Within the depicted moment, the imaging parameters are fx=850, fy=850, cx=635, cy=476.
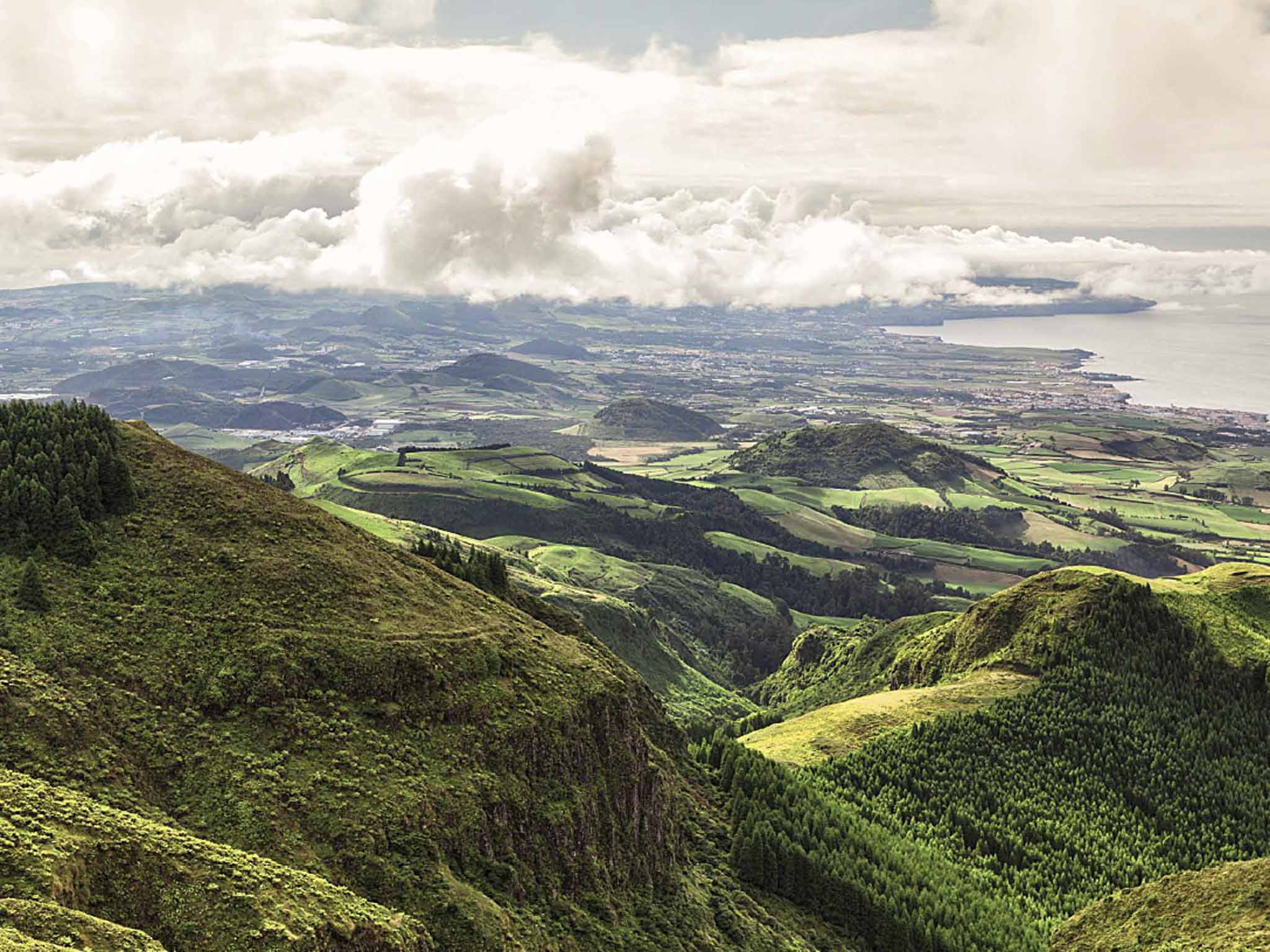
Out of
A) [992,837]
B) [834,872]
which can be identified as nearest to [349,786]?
[834,872]

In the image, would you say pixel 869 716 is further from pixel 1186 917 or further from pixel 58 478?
pixel 58 478

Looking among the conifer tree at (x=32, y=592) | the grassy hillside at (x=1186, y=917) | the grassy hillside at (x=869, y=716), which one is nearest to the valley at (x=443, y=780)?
the conifer tree at (x=32, y=592)

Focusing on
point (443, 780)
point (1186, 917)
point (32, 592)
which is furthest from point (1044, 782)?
point (32, 592)

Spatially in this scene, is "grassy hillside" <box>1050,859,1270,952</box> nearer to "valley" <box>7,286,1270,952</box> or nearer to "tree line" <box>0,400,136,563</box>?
"valley" <box>7,286,1270,952</box>

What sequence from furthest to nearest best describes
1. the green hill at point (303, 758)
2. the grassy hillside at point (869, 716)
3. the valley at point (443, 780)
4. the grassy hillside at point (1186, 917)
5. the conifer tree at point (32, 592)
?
the grassy hillside at point (869, 716)
the grassy hillside at point (1186, 917)
the conifer tree at point (32, 592)
the valley at point (443, 780)
the green hill at point (303, 758)

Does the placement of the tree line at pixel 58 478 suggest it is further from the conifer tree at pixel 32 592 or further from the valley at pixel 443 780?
the conifer tree at pixel 32 592

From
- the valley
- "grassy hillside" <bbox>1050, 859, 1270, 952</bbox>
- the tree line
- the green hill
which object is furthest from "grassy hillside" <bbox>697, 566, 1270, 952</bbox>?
the tree line

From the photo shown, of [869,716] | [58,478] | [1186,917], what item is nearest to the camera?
[58,478]
